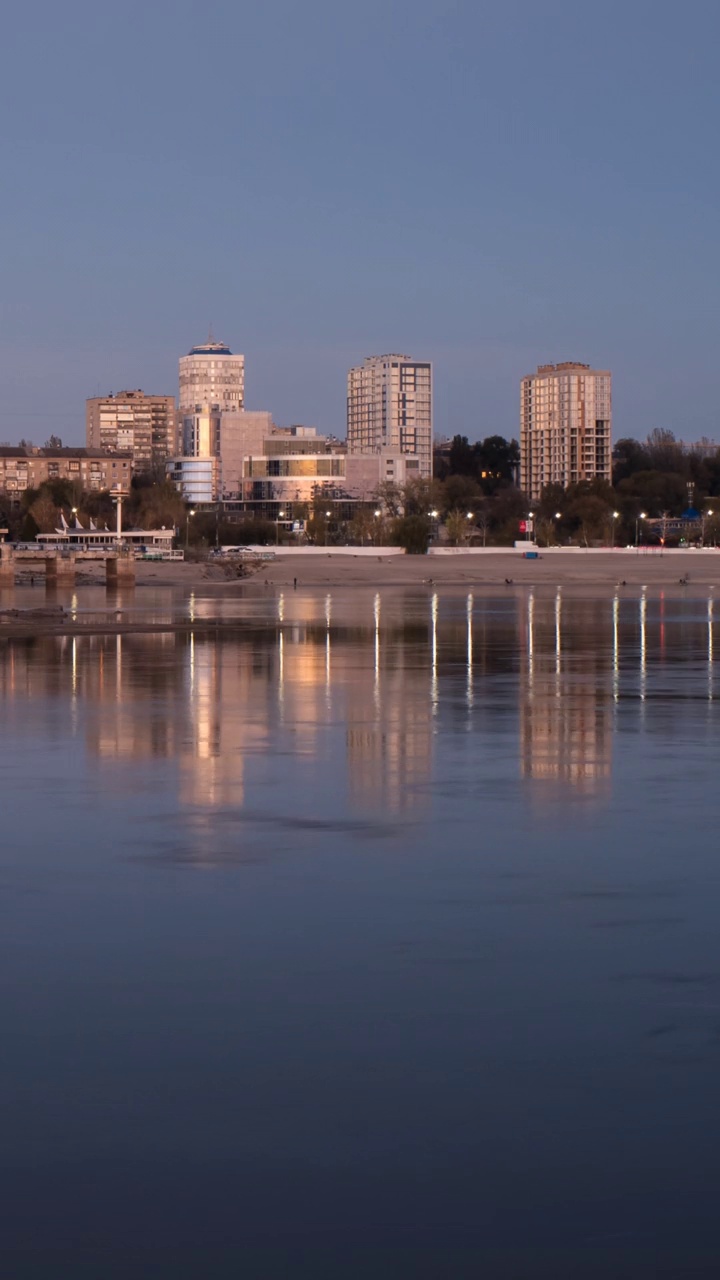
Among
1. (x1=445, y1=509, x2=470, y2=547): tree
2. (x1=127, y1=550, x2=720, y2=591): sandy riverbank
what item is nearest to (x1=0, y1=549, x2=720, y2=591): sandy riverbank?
(x1=127, y1=550, x2=720, y2=591): sandy riverbank

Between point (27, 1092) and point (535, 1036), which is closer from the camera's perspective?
point (27, 1092)

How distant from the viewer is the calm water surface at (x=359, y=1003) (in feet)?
15.7

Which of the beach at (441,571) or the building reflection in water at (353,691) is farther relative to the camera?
the beach at (441,571)

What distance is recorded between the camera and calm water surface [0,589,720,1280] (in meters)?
4.78

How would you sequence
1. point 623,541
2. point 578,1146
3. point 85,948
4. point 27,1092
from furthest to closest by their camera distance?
1. point 623,541
2. point 85,948
3. point 27,1092
4. point 578,1146

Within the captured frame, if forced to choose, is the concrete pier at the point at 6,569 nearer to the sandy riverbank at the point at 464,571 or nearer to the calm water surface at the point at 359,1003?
the sandy riverbank at the point at 464,571

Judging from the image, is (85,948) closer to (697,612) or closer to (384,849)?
(384,849)

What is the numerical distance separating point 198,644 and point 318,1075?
77.7ft

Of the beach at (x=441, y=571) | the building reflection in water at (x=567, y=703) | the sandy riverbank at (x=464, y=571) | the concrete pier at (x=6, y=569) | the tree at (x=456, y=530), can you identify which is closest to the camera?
the building reflection in water at (x=567, y=703)

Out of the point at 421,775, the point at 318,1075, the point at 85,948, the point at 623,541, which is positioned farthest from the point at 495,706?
the point at 623,541

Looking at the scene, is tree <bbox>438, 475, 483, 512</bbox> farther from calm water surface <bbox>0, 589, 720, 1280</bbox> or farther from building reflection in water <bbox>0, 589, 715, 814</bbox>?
calm water surface <bbox>0, 589, 720, 1280</bbox>

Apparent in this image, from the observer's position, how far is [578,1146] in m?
5.27

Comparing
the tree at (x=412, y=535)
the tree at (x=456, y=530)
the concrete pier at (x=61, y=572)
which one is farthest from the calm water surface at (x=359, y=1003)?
the tree at (x=456, y=530)

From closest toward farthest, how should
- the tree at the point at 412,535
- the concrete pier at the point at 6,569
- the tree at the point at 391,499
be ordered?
the concrete pier at the point at 6,569, the tree at the point at 412,535, the tree at the point at 391,499
